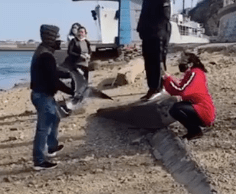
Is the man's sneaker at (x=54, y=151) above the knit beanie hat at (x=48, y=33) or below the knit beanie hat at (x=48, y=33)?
below

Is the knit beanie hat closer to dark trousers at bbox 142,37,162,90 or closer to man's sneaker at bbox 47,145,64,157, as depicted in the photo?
man's sneaker at bbox 47,145,64,157

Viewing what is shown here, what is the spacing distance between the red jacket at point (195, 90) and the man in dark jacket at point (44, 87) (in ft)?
4.92

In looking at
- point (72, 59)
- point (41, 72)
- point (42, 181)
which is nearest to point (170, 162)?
point (42, 181)

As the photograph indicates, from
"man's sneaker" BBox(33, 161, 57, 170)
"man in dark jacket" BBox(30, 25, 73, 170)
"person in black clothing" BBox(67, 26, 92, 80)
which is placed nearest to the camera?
"man in dark jacket" BBox(30, 25, 73, 170)

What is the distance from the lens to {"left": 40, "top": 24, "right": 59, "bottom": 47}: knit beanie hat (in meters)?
5.68

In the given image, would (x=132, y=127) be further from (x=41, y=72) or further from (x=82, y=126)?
(x=41, y=72)

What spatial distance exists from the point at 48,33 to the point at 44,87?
2.29 ft

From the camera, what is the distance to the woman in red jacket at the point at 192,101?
5746 mm

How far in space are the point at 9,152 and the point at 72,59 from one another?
10.0ft

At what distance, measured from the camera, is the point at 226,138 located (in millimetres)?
5754

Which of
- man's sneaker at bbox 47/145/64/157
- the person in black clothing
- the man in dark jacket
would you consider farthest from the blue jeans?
the person in black clothing

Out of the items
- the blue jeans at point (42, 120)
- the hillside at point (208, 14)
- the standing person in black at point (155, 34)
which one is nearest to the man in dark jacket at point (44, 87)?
the blue jeans at point (42, 120)

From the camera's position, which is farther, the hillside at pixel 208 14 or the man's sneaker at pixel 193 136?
the hillside at pixel 208 14

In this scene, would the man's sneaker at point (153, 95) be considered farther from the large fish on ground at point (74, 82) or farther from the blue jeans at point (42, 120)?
the large fish on ground at point (74, 82)
